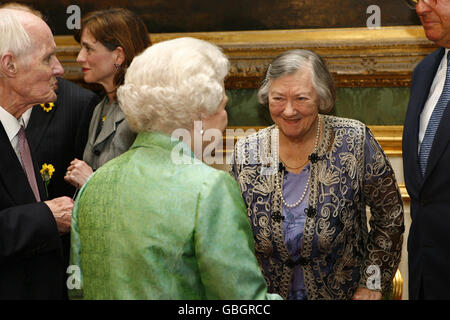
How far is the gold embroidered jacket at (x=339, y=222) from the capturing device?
2.73m

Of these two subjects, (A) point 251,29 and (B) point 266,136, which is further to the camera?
(A) point 251,29

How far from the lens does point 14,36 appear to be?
7.27 ft

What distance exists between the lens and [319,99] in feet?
9.26

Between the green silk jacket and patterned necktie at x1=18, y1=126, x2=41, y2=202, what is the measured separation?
0.67 metres

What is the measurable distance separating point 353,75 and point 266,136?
0.98 m

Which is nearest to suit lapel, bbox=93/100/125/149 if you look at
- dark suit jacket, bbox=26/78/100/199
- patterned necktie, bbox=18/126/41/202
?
dark suit jacket, bbox=26/78/100/199

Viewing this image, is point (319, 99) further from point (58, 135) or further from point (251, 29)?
point (58, 135)

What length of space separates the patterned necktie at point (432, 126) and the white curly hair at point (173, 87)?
1322mm

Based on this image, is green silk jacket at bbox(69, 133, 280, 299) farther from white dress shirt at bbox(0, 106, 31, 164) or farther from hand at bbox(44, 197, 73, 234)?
white dress shirt at bbox(0, 106, 31, 164)

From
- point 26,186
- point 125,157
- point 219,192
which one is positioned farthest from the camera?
point 26,186

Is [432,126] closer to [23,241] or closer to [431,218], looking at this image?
[431,218]

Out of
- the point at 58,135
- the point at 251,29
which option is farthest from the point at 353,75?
the point at 58,135

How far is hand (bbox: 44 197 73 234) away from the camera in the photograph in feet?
7.15

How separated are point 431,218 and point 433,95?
0.65 m
